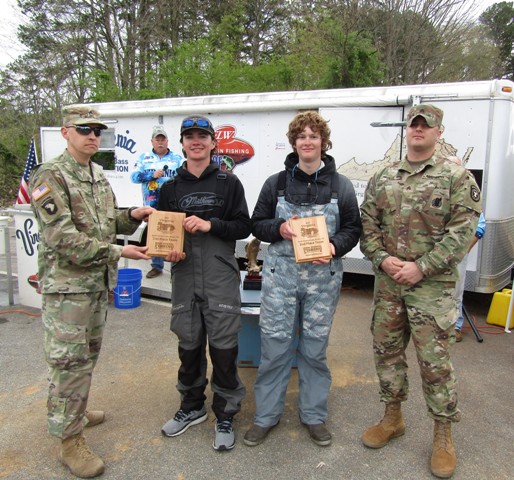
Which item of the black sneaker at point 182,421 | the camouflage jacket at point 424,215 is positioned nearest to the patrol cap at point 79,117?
the camouflage jacket at point 424,215

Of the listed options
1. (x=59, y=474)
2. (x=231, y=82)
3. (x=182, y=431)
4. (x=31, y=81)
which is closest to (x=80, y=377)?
(x=59, y=474)

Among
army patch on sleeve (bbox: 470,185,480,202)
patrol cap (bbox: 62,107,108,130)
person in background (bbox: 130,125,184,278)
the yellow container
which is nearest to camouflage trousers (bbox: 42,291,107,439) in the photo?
patrol cap (bbox: 62,107,108,130)

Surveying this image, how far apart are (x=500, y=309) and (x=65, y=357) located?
4737 mm

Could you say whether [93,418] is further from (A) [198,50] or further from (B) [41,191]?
(A) [198,50]

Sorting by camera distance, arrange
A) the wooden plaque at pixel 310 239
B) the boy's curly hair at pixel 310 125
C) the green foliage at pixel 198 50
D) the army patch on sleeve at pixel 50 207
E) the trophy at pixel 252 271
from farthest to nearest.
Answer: the green foliage at pixel 198 50 < the trophy at pixel 252 271 < the boy's curly hair at pixel 310 125 < the wooden plaque at pixel 310 239 < the army patch on sleeve at pixel 50 207

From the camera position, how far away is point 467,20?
1493 cm

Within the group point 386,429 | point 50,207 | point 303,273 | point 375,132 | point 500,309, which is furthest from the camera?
point 375,132

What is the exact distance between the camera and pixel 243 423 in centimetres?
318

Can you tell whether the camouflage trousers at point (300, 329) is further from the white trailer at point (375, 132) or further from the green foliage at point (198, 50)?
the green foliage at point (198, 50)

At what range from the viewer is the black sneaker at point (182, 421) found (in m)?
3.02

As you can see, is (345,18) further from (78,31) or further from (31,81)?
(31,81)

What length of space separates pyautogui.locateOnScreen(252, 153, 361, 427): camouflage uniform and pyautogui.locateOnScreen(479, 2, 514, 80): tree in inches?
835

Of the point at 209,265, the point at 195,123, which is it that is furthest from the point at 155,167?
the point at 209,265

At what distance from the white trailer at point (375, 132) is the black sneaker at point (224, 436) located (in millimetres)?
3516
